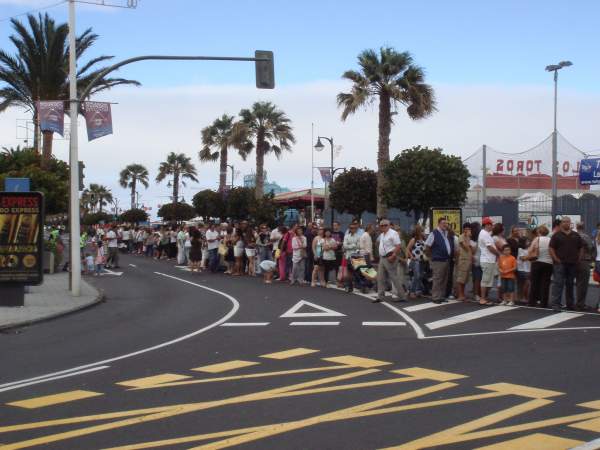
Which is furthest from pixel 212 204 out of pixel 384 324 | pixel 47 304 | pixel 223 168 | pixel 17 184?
pixel 384 324

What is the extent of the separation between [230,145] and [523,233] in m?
33.8

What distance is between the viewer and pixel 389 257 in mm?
Result: 17016

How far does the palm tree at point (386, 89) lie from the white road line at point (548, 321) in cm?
1976

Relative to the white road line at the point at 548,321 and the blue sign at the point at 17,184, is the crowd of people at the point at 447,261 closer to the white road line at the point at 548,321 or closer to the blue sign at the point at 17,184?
the white road line at the point at 548,321

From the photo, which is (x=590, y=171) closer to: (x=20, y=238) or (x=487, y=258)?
(x=487, y=258)

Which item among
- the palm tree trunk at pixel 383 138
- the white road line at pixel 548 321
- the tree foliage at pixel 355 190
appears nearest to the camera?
the white road line at pixel 548 321

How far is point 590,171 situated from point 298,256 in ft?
66.5

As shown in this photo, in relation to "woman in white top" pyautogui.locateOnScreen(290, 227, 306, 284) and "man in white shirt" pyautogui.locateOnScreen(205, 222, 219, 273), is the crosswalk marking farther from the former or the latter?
"man in white shirt" pyautogui.locateOnScreen(205, 222, 219, 273)

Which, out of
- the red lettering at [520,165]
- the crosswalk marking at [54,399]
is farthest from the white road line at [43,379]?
the red lettering at [520,165]

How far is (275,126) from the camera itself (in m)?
49.8

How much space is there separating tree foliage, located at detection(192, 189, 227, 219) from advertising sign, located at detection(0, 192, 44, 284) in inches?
1820

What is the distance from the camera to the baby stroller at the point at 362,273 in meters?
18.8

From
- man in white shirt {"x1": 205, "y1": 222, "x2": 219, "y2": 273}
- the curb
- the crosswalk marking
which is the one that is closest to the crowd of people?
man in white shirt {"x1": 205, "y1": 222, "x2": 219, "y2": 273}

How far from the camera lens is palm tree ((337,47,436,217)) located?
3441cm
